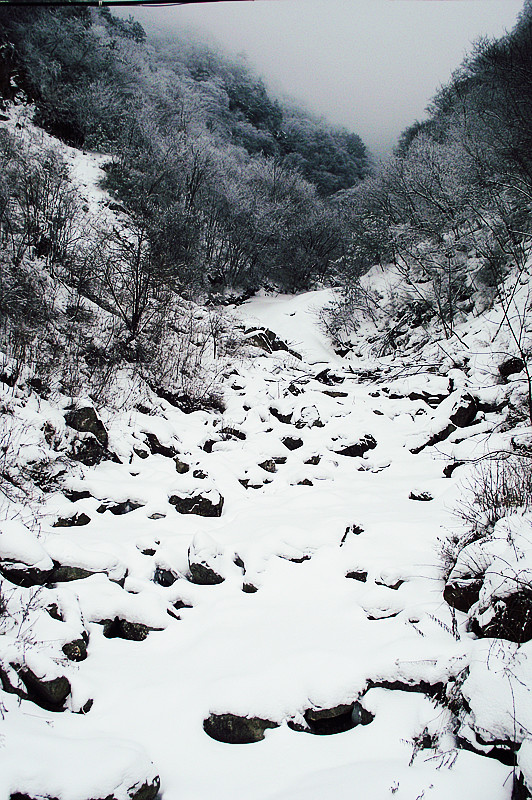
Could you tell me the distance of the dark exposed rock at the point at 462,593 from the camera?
3.21m

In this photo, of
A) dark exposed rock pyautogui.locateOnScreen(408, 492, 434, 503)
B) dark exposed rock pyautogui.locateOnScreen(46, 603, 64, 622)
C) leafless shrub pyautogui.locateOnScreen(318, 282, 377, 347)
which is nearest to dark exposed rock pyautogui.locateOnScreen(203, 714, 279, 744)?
dark exposed rock pyautogui.locateOnScreen(46, 603, 64, 622)

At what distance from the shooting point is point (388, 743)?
2459 millimetres

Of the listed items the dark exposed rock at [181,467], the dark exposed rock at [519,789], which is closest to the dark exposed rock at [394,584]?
the dark exposed rock at [519,789]

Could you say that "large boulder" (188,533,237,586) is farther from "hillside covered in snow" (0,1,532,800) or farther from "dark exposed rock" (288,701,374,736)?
"dark exposed rock" (288,701,374,736)

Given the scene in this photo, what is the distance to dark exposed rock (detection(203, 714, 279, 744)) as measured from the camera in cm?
260

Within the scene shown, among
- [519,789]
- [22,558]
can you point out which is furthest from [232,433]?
[519,789]

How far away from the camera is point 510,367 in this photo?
7.43 m

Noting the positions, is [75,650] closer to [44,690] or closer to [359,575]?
[44,690]

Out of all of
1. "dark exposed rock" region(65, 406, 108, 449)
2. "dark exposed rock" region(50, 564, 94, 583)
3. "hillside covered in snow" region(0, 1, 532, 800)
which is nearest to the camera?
"hillside covered in snow" region(0, 1, 532, 800)

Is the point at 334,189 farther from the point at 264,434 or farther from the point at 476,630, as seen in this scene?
the point at 476,630

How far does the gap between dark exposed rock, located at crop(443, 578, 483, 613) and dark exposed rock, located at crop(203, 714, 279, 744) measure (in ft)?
5.62

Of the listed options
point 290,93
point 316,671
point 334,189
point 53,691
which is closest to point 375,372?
point 316,671

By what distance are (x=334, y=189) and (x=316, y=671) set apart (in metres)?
36.0

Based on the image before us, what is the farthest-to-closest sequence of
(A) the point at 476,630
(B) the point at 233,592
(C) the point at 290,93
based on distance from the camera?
(C) the point at 290,93
(B) the point at 233,592
(A) the point at 476,630
